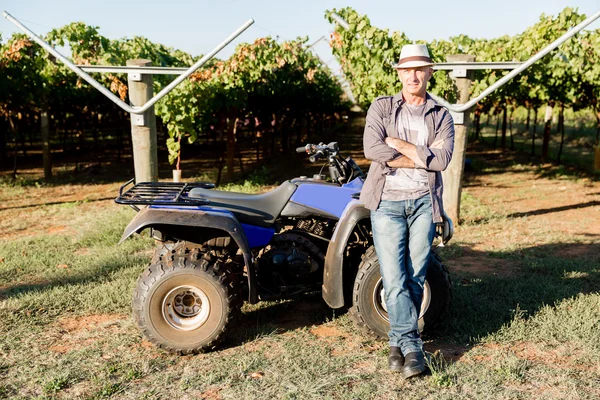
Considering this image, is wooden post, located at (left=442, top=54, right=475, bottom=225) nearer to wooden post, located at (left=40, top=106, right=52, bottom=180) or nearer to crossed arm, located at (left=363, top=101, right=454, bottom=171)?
crossed arm, located at (left=363, top=101, right=454, bottom=171)

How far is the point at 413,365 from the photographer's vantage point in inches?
129

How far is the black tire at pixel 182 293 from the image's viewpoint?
143 inches

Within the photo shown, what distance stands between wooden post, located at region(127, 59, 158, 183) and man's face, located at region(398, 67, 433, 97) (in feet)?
13.7

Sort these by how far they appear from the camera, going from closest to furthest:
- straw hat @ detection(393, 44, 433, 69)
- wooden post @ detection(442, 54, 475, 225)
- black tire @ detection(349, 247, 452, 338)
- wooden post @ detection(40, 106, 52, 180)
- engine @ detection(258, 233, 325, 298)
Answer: straw hat @ detection(393, 44, 433, 69) → black tire @ detection(349, 247, 452, 338) → engine @ detection(258, 233, 325, 298) → wooden post @ detection(442, 54, 475, 225) → wooden post @ detection(40, 106, 52, 180)

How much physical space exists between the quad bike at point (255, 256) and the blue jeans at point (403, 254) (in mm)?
241

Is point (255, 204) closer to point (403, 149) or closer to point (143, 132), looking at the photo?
point (403, 149)

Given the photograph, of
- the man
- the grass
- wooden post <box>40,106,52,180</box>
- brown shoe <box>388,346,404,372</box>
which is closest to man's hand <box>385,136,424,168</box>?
the man

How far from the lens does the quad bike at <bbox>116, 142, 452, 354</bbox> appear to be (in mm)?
3646

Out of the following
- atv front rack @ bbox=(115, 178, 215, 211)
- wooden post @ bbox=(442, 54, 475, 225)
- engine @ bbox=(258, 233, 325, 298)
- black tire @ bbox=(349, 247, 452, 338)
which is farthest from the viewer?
wooden post @ bbox=(442, 54, 475, 225)

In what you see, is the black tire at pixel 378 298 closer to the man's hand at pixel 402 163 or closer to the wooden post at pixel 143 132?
the man's hand at pixel 402 163

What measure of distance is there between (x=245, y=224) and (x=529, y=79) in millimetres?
11321

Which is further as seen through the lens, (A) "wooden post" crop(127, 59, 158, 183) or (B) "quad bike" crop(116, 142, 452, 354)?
(A) "wooden post" crop(127, 59, 158, 183)

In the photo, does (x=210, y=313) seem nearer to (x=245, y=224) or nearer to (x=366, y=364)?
(x=245, y=224)

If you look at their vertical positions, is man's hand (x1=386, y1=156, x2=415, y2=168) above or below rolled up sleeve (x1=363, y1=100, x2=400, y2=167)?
below
